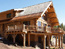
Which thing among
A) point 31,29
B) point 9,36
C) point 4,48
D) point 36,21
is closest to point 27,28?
point 31,29

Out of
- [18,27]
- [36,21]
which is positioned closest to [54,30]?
[36,21]

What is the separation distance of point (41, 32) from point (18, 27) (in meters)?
5.15

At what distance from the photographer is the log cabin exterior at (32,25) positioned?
1812 centimetres

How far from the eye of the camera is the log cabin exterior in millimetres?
18125

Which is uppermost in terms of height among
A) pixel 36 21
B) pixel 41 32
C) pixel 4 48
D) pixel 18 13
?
pixel 18 13

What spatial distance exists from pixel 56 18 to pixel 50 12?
3222 millimetres

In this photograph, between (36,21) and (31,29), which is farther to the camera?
(36,21)

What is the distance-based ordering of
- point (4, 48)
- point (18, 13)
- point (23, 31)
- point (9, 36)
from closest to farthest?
point (4, 48) < point (23, 31) < point (9, 36) < point (18, 13)

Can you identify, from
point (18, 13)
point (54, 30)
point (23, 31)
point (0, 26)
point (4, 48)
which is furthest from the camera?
point (0, 26)

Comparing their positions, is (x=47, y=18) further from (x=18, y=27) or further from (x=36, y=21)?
(x=18, y=27)

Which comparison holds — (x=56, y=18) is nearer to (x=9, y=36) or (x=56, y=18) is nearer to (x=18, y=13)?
(x=18, y=13)

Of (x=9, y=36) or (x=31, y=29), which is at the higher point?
(x=31, y=29)

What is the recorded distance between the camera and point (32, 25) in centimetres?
2019

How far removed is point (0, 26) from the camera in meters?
26.8
